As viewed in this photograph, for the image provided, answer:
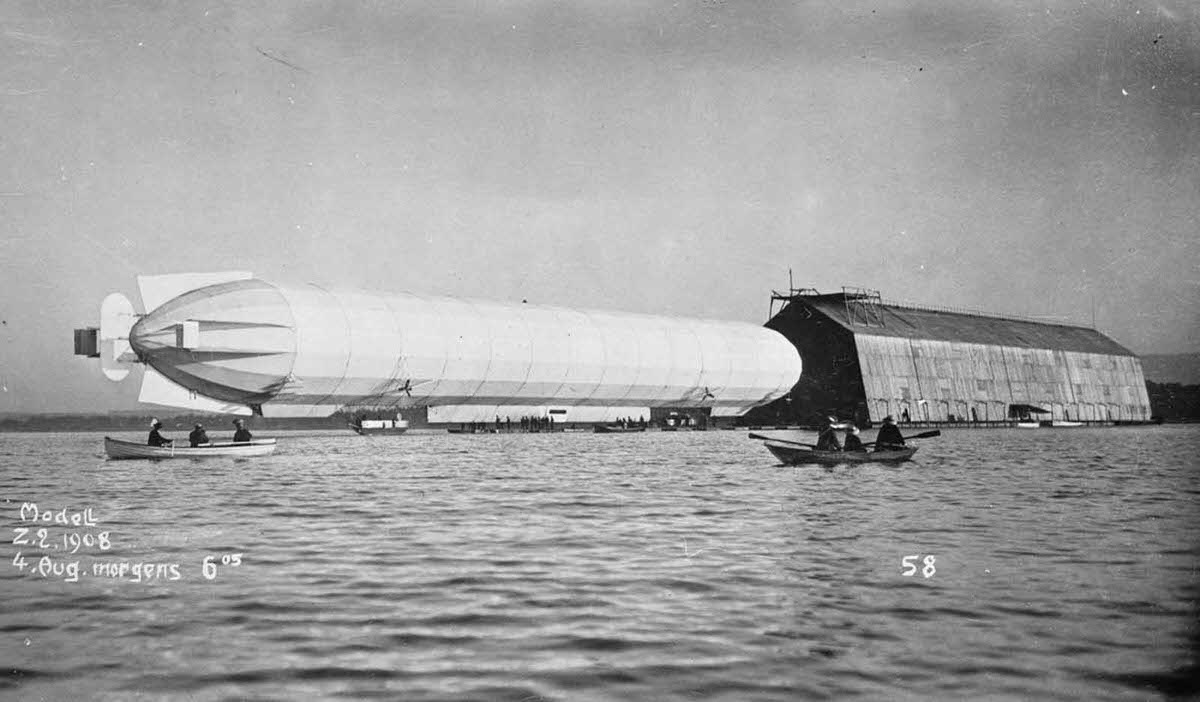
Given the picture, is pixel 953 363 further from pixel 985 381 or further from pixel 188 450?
pixel 188 450

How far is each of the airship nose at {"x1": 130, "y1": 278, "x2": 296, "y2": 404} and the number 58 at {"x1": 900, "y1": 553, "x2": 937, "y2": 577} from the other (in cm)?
4843

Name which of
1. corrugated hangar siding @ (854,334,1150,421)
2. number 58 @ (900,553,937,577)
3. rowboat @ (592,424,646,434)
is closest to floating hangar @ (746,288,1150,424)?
corrugated hangar siding @ (854,334,1150,421)

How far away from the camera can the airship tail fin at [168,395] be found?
194 ft

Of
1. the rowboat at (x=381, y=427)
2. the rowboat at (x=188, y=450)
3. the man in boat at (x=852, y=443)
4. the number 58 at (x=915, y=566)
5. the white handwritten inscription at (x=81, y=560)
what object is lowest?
the number 58 at (x=915, y=566)

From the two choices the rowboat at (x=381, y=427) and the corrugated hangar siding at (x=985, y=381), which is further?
the corrugated hangar siding at (x=985, y=381)

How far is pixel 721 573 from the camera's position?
14.1 metres

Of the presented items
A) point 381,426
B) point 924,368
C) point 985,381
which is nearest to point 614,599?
point 381,426

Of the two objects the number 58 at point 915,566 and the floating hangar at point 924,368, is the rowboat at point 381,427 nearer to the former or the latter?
→ the floating hangar at point 924,368

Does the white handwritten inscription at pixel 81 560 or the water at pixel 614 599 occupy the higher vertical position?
the white handwritten inscription at pixel 81 560

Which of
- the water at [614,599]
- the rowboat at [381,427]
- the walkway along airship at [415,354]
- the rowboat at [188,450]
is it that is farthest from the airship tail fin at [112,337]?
the water at [614,599]

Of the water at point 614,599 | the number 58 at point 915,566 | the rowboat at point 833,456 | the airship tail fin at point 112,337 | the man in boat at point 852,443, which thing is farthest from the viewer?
the airship tail fin at point 112,337

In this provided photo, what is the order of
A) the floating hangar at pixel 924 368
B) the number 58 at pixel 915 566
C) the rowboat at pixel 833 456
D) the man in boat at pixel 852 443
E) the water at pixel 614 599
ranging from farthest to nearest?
1. the floating hangar at pixel 924 368
2. the man in boat at pixel 852 443
3. the rowboat at pixel 833 456
4. the number 58 at pixel 915 566
5. the water at pixel 614 599

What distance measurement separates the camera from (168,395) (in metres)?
60.0

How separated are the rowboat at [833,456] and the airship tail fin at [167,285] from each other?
34600mm
